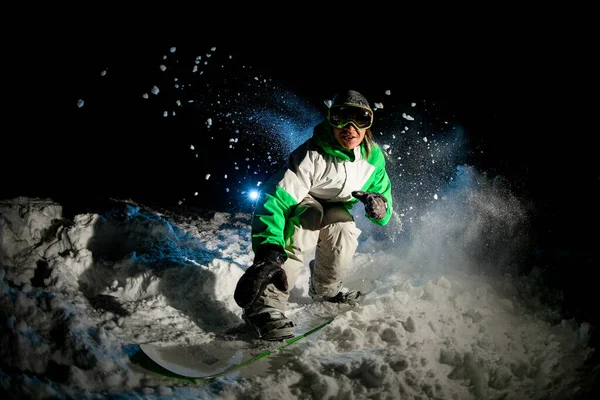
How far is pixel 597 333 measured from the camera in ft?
8.31

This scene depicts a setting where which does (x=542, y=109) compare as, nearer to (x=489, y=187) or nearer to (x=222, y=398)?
(x=489, y=187)

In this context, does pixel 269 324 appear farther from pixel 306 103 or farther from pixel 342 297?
pixel 306 103

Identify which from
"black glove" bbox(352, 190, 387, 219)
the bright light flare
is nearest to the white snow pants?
"black glove" bbox(352, 190, 387, 219)

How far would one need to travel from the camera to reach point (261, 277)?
2342mm

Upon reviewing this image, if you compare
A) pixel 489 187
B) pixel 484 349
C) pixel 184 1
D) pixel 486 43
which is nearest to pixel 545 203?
pixel 489 187

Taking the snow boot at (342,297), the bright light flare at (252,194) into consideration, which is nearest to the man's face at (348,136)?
the snow boot at (342,297)

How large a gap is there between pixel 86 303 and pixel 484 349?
113 inches

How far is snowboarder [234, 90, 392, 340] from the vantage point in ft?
8.15

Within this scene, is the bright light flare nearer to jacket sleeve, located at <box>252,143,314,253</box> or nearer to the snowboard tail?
jacket sleeve, located at <box>252,143,314,253</box>

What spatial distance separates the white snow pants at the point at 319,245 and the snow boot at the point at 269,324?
0.08 m

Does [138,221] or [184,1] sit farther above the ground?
[184,1]

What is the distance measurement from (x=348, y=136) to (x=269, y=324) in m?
1.57

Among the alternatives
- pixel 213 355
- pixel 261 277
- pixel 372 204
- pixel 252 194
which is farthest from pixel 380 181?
pixel 252 194

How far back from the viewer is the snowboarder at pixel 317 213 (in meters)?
2.48
